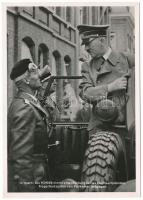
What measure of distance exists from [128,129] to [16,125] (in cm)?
54

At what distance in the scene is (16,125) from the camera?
2.60 metres

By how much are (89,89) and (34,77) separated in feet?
0.90

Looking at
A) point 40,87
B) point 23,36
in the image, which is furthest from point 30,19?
point 40,87

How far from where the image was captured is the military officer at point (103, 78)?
102 inches

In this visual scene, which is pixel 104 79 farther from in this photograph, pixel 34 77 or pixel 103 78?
pixel 34 77

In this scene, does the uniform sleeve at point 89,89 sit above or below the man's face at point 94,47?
below

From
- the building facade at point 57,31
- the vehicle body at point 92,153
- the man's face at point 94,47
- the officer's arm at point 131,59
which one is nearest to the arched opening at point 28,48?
the building facade at point 57,31

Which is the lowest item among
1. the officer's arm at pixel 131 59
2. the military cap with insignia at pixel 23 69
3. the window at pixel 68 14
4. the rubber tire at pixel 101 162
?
the rubber tire at pixel 101 162

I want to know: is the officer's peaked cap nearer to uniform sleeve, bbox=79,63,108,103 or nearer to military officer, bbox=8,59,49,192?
military officer, bbox=8,59,49,192

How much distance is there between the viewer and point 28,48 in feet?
8.51

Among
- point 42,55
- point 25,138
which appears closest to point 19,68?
point 42,55

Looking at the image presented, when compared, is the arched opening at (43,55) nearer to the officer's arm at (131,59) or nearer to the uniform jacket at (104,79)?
the uniform jacket at (104,79)

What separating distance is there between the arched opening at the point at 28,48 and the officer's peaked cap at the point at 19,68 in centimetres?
2

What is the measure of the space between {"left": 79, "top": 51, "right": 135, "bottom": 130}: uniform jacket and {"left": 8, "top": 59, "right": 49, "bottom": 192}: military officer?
0.23 m
